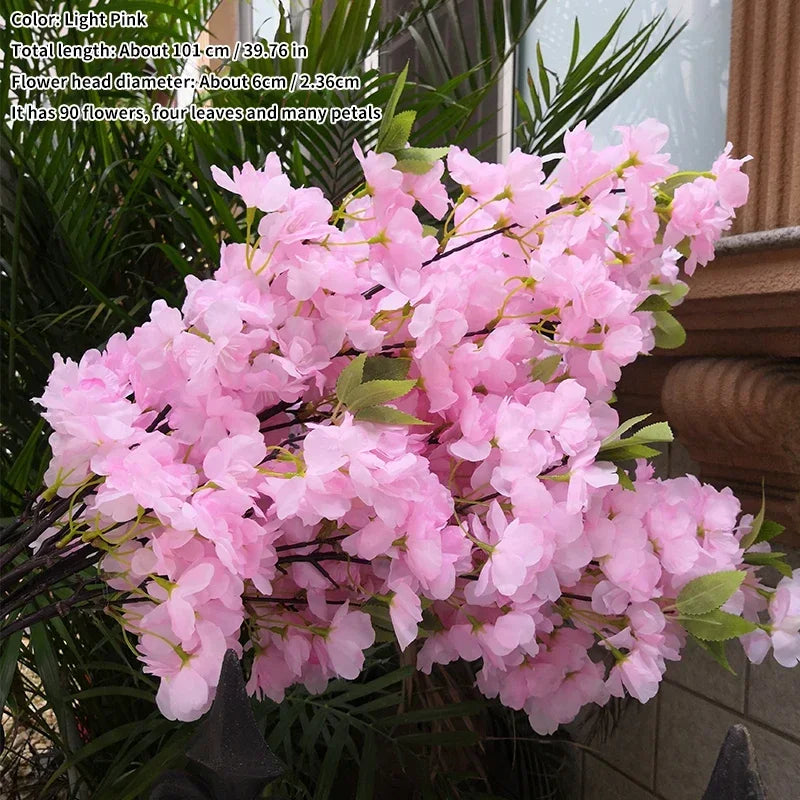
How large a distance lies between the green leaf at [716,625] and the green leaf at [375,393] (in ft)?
0.58

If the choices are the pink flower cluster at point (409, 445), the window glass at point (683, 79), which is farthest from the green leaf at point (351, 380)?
the window glass at point (683, 79)

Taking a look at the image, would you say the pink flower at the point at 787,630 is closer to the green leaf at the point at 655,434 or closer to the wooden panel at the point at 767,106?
the green leaf at the point at 655,434

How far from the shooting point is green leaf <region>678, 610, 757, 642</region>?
1.07 feet

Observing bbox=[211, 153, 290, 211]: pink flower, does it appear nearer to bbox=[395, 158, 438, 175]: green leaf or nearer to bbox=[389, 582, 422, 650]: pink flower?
bbox=[395, 158, 438, 175]: green leaf

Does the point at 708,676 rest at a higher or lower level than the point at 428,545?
lower

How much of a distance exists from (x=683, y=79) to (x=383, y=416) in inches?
31.6

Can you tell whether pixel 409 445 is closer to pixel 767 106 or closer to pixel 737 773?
pixel 737 773

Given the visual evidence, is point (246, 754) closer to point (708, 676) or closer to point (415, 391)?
point (415, 391)

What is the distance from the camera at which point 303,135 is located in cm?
77

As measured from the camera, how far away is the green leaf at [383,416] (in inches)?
11.9

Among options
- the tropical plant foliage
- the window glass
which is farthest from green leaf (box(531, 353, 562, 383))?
the window glass

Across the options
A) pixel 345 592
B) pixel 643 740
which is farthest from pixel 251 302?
pixel 643 740

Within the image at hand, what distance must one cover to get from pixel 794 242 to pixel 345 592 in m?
0.45

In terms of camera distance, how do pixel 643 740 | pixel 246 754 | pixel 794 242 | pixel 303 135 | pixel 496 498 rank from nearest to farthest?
1. pixel 246 754
2. pixel 496 498
3. pixel 794 242
4. pixel 303 135
5. pixel 643 740
